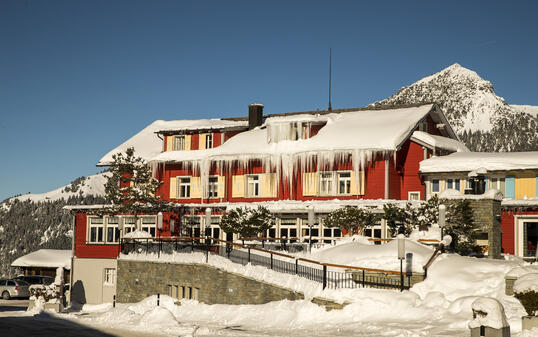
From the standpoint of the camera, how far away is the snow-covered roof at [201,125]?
49.5m

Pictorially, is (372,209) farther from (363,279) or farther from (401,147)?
(363,279)

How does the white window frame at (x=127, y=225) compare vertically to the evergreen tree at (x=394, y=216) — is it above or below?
below

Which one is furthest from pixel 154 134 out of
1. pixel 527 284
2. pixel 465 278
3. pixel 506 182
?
pixel 527 284

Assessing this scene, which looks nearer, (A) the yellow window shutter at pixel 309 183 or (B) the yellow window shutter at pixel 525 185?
(B) the yellow window shutter at pixel 525 185

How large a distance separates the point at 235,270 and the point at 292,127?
1623 centimetres

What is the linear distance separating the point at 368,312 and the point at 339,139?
65.8 ft

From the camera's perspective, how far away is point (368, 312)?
79.9 feet

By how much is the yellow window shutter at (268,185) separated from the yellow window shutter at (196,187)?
4773mm

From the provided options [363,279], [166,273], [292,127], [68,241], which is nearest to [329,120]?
[292,127]

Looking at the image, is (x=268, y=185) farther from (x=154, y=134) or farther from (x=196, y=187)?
(x=154, y=134)

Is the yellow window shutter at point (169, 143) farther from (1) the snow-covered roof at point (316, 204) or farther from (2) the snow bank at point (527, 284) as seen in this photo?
(2) the snow bank at point (527, 284)

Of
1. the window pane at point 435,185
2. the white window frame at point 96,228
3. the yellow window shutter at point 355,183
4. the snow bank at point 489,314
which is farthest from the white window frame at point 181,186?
the snow bank at point 489,314

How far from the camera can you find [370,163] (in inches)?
1677

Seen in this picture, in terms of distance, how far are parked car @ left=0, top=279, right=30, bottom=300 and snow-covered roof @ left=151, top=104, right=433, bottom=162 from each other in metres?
13.9
